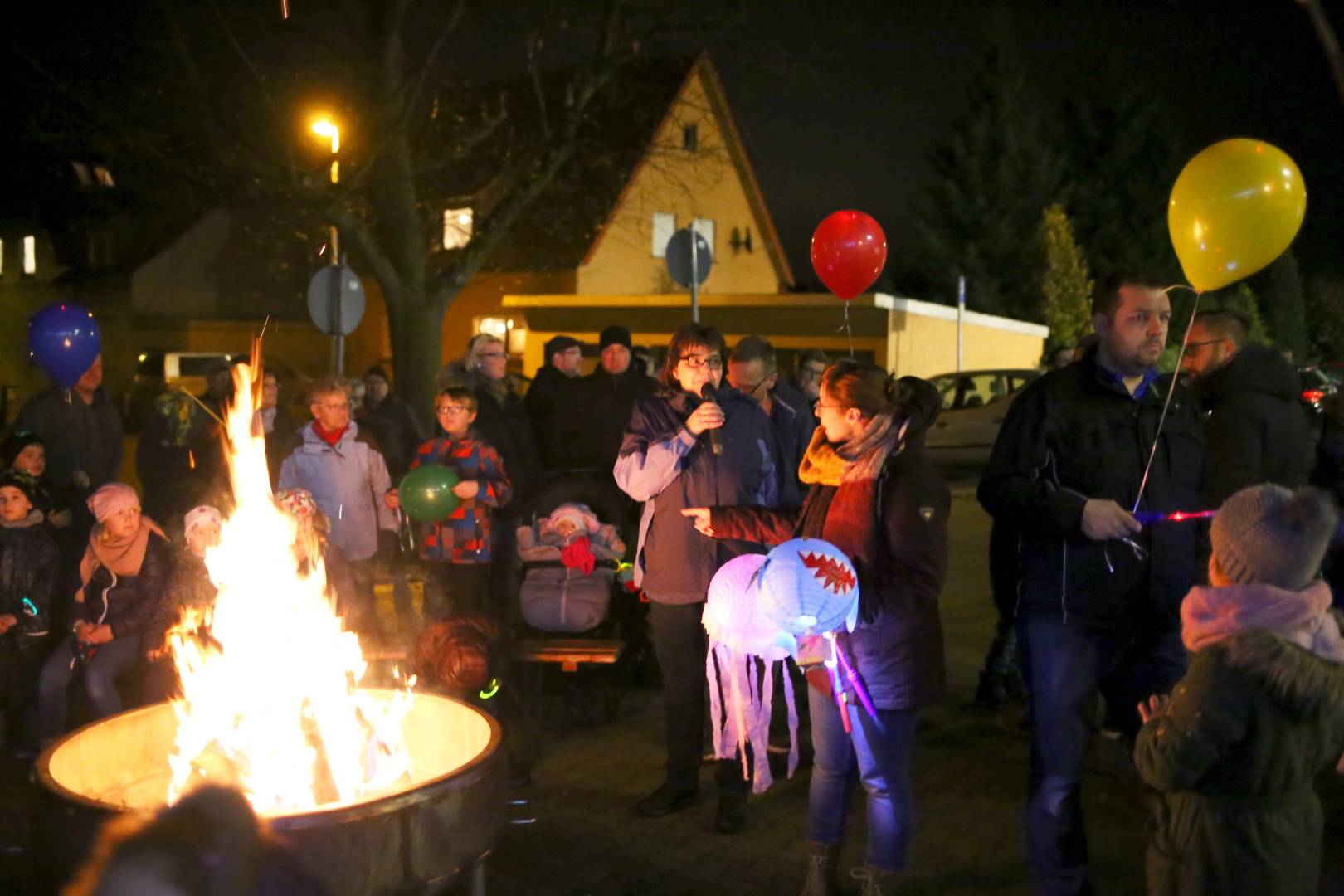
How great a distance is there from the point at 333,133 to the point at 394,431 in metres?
4.37

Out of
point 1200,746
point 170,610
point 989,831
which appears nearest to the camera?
point 1200,746

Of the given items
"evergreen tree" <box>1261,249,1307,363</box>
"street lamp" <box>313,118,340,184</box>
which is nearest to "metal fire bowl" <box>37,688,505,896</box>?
"street lamp" <box>313,118,340,184</box>

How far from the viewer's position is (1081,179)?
5888 cm

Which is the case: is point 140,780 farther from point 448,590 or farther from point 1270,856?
point 1270,856

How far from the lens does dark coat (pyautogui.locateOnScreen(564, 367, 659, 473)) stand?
8.82m

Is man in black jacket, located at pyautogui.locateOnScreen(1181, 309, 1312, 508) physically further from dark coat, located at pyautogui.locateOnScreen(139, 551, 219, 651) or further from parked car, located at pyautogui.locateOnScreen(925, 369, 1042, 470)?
parked car, located at pyautogui.locateOnScreen(925, 369, 1042, 470)

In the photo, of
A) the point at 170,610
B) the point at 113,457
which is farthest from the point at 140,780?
the point at 113,457

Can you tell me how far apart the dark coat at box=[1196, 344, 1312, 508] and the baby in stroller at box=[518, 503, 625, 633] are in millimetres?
3402

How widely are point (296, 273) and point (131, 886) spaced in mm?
35247

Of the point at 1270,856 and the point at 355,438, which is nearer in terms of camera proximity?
the point at 1270,856

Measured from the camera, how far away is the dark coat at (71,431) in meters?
7.85

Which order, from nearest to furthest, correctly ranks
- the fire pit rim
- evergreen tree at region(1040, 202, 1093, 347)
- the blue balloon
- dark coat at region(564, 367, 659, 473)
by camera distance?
the fire pit rim, the blue balloon, dark coat at region(564, 367, 659, 473), evergreen tree at region(1040, 202, 1093, 347)

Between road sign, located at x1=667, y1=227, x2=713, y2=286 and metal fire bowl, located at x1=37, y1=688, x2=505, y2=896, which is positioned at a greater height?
road sign, located at x1=667, y1=227, x2=713, y2=286

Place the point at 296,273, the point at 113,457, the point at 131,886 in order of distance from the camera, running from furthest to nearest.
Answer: the point at 296,273
the point at 113,457
the point at 131,886
